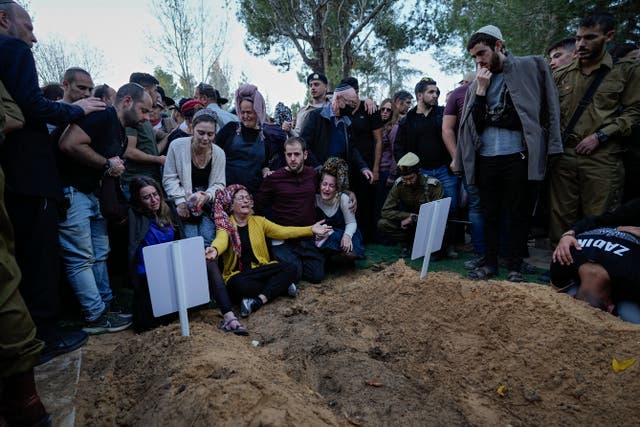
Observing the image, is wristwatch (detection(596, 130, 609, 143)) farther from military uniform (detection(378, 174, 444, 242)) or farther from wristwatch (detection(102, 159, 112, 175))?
wristwatch (detection(102, 159, 112, 175))

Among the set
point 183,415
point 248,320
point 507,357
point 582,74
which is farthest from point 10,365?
point 582,74

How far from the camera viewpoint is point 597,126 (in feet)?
11.3

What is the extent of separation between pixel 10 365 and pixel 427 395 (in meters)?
1.87

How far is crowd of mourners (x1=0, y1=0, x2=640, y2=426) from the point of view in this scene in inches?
93.3

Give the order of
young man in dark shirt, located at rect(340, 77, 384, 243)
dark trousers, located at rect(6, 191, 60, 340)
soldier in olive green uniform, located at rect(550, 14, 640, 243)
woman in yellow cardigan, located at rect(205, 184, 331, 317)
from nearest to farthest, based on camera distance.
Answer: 1. dark trousers, located at rect(6, 191, 60, 340)
2. soldier in olive green uniform, located at rect(550, 14, 640, 243)
3. woman in yellow cardigan, located at rect(205, 184, 331, 317)
4. young man in dark shirt, located at rect(340, 77, 384, 243)

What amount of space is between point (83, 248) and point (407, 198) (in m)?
3.19

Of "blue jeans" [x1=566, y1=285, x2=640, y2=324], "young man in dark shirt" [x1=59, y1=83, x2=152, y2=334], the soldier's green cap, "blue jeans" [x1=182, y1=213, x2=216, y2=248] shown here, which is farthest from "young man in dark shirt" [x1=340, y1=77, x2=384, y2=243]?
"blue jeans" [x1=566, y1=285, x2=640, y2=324]

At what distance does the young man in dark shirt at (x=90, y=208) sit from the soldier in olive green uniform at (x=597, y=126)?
3.72 meters

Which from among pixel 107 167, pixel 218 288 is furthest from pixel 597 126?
pixel 107 167

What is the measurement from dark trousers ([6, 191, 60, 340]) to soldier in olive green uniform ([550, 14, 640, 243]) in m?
3.98

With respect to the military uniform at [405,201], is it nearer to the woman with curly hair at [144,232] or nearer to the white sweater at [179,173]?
the white sweater at [179,173]

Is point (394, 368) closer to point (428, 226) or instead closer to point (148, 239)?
point (428, 226)

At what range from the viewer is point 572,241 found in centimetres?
280

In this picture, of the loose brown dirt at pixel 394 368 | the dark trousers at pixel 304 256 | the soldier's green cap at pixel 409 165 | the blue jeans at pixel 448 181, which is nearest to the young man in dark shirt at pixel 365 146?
the soldier's green cap at pixel 409 165
